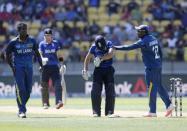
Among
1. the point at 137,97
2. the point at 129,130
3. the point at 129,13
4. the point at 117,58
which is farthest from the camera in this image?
the point at 129,13

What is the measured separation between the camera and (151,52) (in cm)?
1897

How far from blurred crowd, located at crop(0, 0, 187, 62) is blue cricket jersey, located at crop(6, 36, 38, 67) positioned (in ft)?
51.0

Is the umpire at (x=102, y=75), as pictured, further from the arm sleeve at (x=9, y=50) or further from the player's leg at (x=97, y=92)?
the arm sleeve at (x=9, y=50)

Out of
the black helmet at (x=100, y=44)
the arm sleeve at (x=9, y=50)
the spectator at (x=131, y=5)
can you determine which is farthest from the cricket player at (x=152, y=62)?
the spectator at (x=131, y=5)

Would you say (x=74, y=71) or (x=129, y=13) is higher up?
(x=129, y=13)

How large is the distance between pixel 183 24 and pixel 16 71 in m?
19.2

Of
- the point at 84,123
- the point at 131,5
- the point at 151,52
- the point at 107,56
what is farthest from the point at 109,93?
the point at 131,5

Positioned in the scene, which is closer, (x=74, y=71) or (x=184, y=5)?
(x=74, y=71)

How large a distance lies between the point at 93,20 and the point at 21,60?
62.3ft

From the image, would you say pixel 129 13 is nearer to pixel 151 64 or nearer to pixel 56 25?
pixel 56 25

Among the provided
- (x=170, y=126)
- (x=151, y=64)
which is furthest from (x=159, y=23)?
(x=170, y=126)

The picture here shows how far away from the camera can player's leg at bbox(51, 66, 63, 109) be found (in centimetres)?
2288

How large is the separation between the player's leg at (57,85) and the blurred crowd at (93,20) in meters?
11.3

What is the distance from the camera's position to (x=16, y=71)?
1898cm
